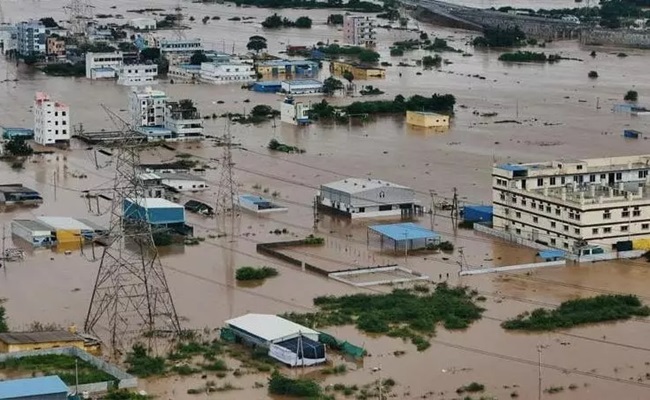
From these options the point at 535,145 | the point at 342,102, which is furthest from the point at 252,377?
the point at 342,102

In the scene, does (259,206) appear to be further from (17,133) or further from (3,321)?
(17,133)

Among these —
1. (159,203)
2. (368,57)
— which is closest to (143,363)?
(159,203)

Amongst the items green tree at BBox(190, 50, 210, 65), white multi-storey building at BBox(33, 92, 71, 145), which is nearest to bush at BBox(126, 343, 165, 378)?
white multi-storey building at BBox(33, 92, 71, 145)

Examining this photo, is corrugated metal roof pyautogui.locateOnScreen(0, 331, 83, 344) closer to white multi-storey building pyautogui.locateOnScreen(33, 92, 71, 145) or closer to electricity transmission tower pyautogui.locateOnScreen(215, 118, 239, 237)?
electricity transmission tower pyautogui.locateOnScreen(215, 118, 239, 237)

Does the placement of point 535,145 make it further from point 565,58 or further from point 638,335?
point 565,58

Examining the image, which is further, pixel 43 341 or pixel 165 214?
pixel 165 214

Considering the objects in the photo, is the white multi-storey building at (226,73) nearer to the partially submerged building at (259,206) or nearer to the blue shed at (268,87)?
the blue shed at (268,87)
